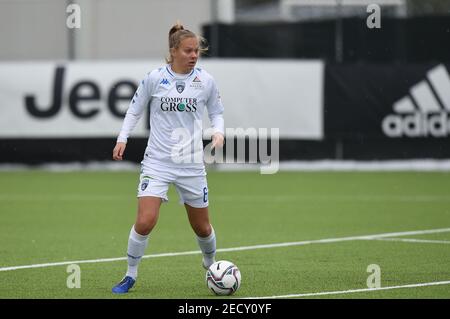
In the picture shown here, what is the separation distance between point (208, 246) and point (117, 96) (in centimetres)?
1224

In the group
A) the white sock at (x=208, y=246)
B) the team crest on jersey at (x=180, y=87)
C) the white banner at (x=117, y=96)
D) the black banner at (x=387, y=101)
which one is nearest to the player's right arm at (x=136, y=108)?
the team crest on jersey at (x=180, y=87)

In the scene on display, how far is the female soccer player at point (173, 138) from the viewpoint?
9008 millimetres

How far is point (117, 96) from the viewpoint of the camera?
21391 millimetres

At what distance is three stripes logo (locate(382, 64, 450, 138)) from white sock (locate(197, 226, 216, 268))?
1234 centimetres

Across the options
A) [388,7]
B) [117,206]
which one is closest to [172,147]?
[117,206]

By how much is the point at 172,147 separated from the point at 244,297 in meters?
1.37

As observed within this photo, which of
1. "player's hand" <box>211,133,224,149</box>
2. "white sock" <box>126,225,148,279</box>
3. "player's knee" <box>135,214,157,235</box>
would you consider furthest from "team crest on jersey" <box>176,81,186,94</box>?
"white sock" <box>126,225,148,279</box>

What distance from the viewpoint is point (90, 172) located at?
21.8 meters

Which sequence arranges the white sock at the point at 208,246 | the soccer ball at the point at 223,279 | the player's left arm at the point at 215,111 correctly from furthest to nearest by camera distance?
1. the white sock at the point at 208,246
2. the player's left arm at the point at 215,111
3. the soccer ball at the point at 223,279

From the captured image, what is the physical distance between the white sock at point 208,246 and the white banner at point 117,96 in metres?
11.8

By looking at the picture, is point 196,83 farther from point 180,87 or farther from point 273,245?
point 273,245

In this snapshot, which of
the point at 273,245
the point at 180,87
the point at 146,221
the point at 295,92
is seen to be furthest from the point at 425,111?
the point at 146,221

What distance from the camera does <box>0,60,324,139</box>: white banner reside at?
70.4ft

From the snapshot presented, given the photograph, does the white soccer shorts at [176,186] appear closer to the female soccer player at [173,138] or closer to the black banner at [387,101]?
the female soccer player at [173,138]
